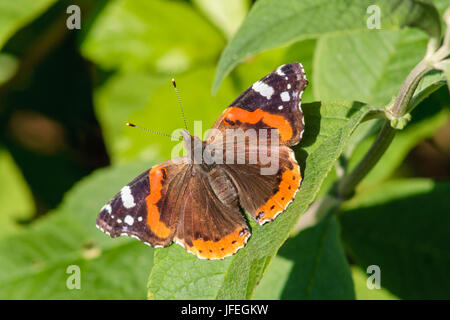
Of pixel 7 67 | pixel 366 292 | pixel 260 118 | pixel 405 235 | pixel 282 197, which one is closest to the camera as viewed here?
pixel 282 197

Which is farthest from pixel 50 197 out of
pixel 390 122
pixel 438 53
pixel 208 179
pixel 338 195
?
pixel 438 53

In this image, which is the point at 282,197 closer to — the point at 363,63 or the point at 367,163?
the point at 367,163

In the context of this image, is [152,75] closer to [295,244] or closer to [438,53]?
[295,244]

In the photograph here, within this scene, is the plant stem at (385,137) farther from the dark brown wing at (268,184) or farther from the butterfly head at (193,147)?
the butterfly head at (193,147)

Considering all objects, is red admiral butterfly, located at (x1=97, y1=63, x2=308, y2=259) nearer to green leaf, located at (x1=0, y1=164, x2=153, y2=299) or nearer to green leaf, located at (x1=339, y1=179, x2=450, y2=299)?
green leaf, located at (x1=0, y1=164, x2=153, y2=299)

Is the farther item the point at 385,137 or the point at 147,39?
the point at 147,39

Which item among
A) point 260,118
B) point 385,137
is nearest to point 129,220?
point 260,118
